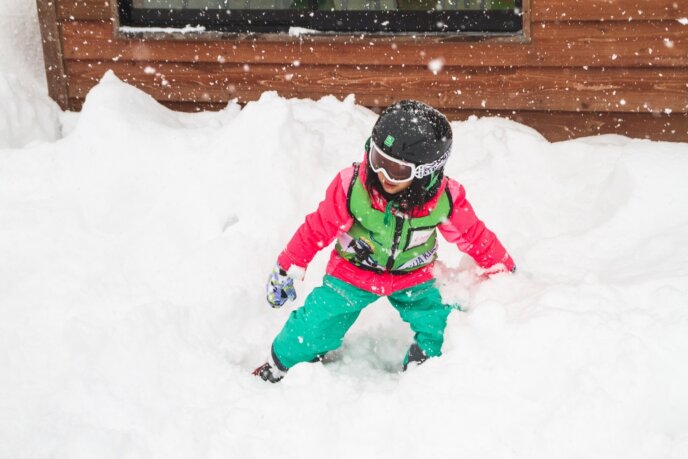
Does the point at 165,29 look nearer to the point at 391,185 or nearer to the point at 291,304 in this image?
the point at 291,304

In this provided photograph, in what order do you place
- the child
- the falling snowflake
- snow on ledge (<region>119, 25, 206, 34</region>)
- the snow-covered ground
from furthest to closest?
1. snow on ledge (<region>119, 25, 206, 34</region>)
2. the falling snowflake
3. the child
4. the snow-covered ground

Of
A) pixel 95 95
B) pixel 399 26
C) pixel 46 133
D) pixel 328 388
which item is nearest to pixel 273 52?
pixel 399 26

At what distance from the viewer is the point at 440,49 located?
15.1 ft

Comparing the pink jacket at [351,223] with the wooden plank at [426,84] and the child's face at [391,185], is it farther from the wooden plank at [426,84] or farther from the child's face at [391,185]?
the wooden plank at [426,84]

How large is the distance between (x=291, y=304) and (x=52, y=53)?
10.2ft

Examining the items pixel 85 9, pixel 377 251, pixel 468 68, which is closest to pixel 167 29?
pixel 85 9

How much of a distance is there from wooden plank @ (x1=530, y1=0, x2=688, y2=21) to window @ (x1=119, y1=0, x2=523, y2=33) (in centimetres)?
18

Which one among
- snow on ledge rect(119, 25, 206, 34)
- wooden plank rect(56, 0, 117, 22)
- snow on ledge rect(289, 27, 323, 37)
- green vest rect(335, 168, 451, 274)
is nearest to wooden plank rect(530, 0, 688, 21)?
snow on ledge rect(289, 27, 323, 37)

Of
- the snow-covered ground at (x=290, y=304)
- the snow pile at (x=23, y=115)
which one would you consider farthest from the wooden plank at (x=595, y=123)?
the snow pile at (x=23, y=115)

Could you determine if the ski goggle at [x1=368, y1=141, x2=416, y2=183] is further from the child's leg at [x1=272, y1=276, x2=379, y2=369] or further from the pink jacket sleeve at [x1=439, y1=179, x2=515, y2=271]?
the child's leg at [x1=272, y1=276, x2=379, y2=369]

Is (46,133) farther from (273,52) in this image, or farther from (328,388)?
(328,388)

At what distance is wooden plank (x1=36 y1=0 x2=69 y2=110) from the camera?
16.7ft

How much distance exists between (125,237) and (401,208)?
1709mm

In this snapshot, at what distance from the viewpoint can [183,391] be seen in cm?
288
